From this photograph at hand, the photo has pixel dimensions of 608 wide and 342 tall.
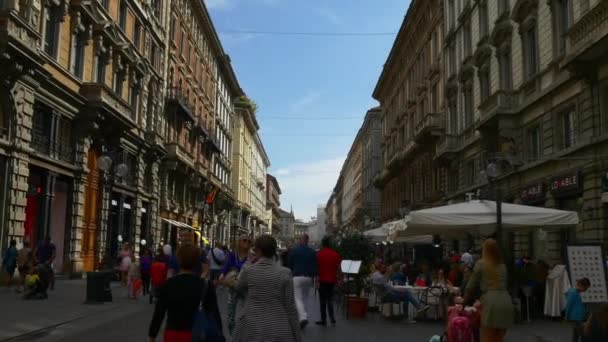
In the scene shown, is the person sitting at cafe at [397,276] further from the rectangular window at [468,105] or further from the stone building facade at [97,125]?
the rectangular window at [468,105]

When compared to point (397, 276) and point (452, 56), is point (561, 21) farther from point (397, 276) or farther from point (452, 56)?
point (452, 56)

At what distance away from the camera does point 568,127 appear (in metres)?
22.0

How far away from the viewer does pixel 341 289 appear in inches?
739

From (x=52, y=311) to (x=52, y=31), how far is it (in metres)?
13.4

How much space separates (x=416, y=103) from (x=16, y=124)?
33075 millimetres

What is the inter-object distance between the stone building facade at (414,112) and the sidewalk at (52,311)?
83.7ft

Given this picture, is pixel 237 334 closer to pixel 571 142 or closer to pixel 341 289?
pixel 341 289

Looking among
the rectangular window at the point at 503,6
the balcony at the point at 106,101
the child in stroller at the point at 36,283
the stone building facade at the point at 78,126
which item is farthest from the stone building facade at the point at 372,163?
the child in stroller at the point at 36,283

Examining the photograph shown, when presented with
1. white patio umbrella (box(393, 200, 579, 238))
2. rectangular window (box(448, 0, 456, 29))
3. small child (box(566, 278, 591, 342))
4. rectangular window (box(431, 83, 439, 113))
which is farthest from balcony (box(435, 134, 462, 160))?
small child (box(566, 278, 591, 342))

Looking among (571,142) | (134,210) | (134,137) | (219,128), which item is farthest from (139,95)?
(219,128)

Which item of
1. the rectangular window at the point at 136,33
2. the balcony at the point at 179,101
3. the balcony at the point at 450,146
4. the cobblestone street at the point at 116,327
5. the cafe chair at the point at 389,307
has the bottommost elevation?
the cobblestone street at the point at 116,327

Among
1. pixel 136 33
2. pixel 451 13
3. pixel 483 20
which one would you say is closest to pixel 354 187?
pixel 451 13

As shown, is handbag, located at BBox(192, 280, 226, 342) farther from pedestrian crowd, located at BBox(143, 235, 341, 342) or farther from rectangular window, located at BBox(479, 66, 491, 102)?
rectangular window, located at BBox(479, 66, 491, 102)

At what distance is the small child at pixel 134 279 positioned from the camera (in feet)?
66.6
